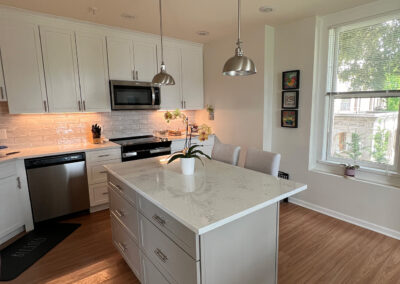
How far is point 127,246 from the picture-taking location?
77.9 inches

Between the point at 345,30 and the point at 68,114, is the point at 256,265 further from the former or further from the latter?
the point at 68,114

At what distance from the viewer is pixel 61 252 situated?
7.84 ft

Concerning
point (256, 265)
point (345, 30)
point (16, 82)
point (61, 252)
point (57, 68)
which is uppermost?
point (345, 30)

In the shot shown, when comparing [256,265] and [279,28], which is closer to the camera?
[256,265]

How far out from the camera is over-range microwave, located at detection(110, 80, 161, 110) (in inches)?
139

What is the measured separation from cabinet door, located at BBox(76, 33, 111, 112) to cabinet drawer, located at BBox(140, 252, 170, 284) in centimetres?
245

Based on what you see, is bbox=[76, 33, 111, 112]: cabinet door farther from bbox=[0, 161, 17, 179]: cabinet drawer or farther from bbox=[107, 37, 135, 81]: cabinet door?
bbox=[0, 161, 17, 179]: cabinet drawer

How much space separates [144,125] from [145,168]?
6.99ft

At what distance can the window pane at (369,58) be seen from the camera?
8.32ft

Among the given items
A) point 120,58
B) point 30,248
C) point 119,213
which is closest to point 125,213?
point 119,213

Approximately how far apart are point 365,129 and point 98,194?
355 cm

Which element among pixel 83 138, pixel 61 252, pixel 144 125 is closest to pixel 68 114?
pixel 83 138

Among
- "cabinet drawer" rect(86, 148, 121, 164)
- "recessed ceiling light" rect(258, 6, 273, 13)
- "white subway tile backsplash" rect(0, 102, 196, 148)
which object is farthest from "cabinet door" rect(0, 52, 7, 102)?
"recessed ceiling light" rect(258, 6, 273, 13)

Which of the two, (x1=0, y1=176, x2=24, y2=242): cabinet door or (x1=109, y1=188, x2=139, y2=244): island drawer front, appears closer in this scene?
(x1=109, y1=188, x2=139, y2=244): island drawer front
